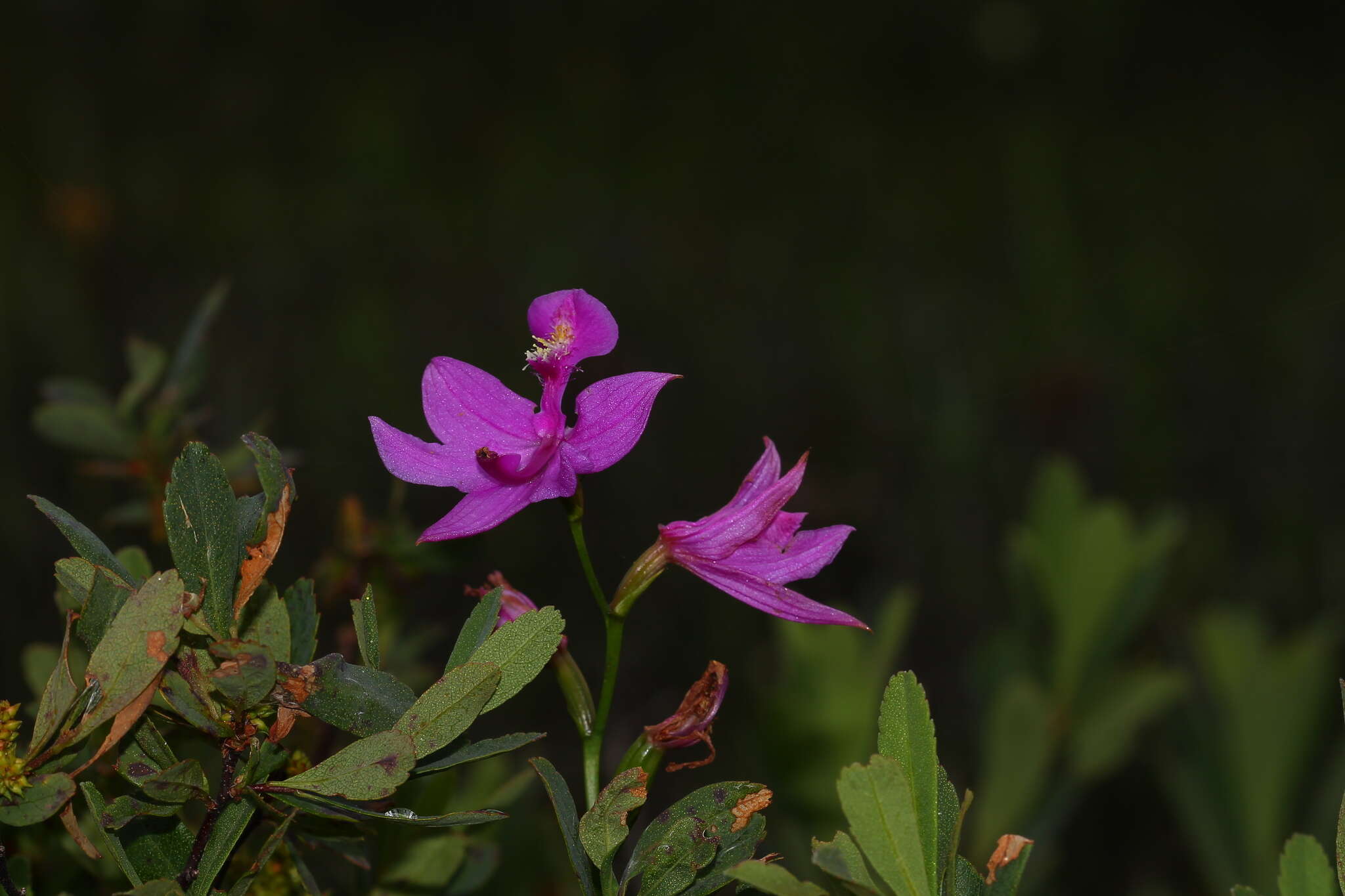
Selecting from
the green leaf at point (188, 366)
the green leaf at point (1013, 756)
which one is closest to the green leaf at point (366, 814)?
the green leaf at point (188, 366)

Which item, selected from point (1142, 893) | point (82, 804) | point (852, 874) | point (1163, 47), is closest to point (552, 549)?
point (1142, 893)

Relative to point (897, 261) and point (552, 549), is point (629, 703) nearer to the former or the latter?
point (552, 549)

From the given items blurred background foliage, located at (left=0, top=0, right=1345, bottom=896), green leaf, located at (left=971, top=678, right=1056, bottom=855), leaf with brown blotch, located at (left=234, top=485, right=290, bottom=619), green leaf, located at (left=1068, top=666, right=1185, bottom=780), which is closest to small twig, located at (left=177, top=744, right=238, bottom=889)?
leaf with brown blotch, located at (left=234, top=485, right=290, bottom=619)

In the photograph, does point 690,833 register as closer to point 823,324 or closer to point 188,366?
point 188,366

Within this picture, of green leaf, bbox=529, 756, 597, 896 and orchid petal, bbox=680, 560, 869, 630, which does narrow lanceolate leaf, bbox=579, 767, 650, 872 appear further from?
orchid petal, bbox=680, 560, 869, 630

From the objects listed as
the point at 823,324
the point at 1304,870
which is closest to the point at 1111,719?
the point at 1304,870

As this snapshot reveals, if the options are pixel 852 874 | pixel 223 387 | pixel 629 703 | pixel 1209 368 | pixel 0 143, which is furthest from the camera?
pixel 0 143

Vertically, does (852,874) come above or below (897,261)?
above
